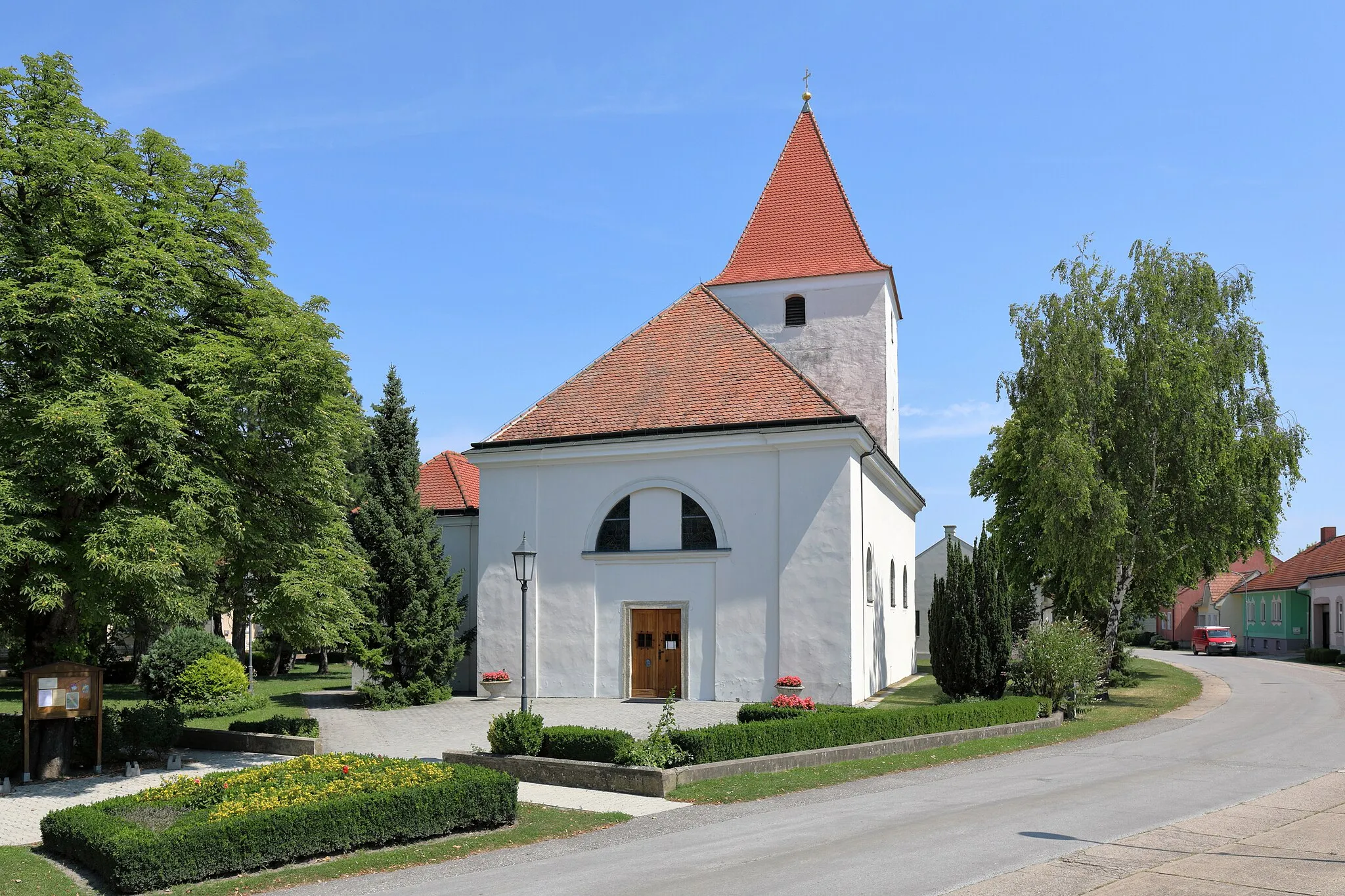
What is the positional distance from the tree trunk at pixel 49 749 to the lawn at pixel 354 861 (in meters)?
4.94

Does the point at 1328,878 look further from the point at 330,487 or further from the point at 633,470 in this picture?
the point at 633,470

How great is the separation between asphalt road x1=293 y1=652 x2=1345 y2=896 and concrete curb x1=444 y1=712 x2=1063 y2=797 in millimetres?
1115

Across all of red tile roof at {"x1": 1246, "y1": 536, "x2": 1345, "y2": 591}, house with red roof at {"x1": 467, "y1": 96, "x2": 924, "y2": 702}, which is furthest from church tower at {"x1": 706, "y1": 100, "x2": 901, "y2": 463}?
red tile roof at {"x1": 1246, "y1": 536, "x2": 1345, "y2": 591}

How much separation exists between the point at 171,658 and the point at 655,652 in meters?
12.8

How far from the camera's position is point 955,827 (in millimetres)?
11391

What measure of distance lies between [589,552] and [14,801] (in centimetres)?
1421

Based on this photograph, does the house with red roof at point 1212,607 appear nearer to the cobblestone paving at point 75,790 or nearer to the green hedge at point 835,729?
the green hedge at point 835,729

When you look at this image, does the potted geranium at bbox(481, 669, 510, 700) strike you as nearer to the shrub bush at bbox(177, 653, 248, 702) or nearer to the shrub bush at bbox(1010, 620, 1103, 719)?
the shrub bush at bbox(177, 653, 248, 702)

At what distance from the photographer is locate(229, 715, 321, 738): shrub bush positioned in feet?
60.8

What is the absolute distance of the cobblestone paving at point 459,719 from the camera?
19062 millimetres

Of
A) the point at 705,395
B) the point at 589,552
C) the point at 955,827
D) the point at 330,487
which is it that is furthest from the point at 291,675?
the point at 955,827

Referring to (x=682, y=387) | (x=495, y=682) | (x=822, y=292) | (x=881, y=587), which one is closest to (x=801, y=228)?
(x=822, y=292)

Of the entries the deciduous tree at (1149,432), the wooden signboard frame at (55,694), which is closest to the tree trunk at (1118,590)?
the deciduous tree at (1149,432)

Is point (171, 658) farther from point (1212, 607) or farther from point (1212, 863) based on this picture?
point (1212, 607)
